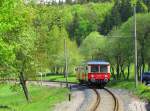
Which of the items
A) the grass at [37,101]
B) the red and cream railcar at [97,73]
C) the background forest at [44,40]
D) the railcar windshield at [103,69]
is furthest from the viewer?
the railcar windshield at [103,69]

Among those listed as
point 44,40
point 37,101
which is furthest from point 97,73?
point 37,101

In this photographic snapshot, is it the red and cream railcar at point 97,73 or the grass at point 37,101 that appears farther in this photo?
the red and cream railcar at point 97,73

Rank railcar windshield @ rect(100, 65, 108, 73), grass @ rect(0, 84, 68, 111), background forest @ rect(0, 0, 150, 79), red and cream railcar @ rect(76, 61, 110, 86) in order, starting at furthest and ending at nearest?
railcar windshield @ rect(100, 65, 108, 73) → red and cream railcar @ rect(76, 61, 110, 86) → grass @ rect(0, 84, 68, 111) → background forest @ rect(0, 0, 150, 79)

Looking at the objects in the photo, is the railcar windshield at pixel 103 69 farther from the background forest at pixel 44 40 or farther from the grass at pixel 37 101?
the grass at pixel 37 101

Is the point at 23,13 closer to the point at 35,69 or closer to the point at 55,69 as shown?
the point at 35,69

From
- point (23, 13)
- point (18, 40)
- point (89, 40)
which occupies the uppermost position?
point (23, 13)

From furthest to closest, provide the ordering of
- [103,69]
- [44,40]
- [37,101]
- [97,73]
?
1. [103,69]
2. [97,73]
3. [44,40]
4. [37,101]

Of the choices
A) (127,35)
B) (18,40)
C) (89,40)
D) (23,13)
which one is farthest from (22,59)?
(89,40)

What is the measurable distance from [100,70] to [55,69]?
79.2 meters

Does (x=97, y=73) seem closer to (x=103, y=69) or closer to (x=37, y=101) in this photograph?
(x=103, y=69)

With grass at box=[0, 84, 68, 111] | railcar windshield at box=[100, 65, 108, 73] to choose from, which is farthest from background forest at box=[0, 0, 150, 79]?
railcar windshield at box=[100, 65, 108, 73]

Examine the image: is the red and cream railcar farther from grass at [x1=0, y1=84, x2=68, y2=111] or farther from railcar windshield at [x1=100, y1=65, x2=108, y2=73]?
grass at [x1=0, y1=84, x2=68, y2=111]

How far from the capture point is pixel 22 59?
4484cm

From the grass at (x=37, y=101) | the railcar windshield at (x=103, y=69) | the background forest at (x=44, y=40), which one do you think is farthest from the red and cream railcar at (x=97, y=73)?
the background forest at (x=44, y=40)
